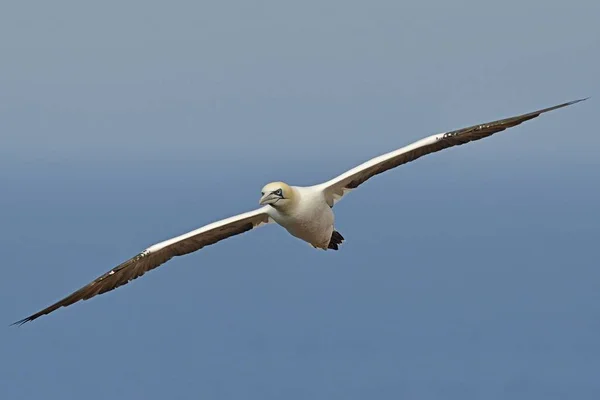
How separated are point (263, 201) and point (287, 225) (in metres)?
1.08

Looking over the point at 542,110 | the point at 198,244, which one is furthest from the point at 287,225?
the point at 542,110

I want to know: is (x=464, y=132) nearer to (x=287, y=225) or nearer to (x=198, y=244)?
(x=287, y=225)

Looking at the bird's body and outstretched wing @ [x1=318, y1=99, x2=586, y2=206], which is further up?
outstretched wing @ [x1=318, y1=99, x2=586, y2=206]

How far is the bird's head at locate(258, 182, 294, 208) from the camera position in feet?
52.7

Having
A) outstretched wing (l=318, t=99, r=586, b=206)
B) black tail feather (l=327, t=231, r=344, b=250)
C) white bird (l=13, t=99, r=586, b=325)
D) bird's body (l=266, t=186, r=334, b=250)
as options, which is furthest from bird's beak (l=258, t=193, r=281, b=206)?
black tail feather (l=327, t=231, r=344, b=250)

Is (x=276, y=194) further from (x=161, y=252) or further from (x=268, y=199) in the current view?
(x=161, y=252)

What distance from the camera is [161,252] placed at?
17.4 metres

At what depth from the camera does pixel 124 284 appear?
57.4 feet

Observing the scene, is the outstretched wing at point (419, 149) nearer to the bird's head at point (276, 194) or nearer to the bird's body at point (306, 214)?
the bird's body at point (306, 214)

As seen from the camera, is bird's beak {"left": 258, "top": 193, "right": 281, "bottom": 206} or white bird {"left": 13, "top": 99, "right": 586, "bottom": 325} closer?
bird's beak {"left": 258, "top": 193, "right": 281, "bottom": 206}

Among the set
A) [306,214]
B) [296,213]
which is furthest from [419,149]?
[296,213]

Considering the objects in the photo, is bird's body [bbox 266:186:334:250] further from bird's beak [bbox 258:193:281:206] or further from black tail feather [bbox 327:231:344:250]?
black tail feather [bbox 327:231:344:250]

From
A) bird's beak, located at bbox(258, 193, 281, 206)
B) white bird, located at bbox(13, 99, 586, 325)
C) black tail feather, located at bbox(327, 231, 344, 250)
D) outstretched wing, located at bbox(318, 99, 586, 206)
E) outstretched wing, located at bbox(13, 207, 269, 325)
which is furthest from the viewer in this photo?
black tail feather, located at bbox(327, 231, 344, 250)

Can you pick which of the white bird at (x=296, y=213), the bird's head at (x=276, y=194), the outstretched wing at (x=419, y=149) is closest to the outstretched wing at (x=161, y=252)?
the white bird at (x=296, y=213)
